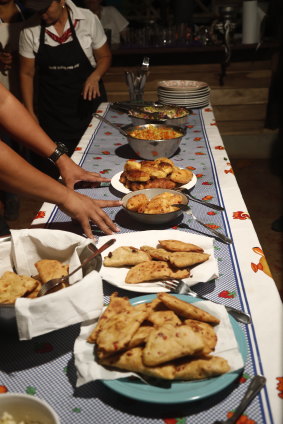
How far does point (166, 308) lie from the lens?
103 cm

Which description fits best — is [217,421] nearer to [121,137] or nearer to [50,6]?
[121,137]

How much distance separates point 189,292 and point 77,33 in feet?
10.3

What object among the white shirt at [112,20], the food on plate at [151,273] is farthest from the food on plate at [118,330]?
the white shirt at [112,20]

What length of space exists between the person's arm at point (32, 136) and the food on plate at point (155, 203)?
384mm

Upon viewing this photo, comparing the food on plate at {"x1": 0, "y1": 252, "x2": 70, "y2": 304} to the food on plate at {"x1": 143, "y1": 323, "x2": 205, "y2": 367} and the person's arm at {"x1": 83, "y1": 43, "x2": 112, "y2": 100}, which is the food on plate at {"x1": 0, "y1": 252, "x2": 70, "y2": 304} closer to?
the food on plate at {"x1": 143, "y1": 323, "x2": 205, "y2": 367}

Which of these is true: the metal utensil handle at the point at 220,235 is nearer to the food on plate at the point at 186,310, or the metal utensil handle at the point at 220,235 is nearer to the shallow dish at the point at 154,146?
the food on plate at the point at 186,310

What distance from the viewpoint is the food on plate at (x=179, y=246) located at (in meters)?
1.32

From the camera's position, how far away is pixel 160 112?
8.95 ft

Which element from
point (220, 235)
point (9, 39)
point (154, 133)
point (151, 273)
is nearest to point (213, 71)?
point (9, 39)

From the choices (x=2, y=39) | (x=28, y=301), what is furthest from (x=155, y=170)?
(x=2, y=39)

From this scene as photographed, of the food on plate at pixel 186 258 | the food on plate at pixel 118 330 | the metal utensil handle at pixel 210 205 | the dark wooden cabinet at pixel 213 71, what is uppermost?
the food on plate at pixel 118 330

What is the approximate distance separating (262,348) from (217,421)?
0.25 metres

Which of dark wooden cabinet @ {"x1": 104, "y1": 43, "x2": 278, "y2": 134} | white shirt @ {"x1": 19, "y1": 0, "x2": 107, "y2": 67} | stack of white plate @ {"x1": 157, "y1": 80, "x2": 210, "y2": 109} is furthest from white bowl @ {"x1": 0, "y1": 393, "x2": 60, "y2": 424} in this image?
dark wooden cabinet @ {"x1": 104, "y1": 43, "x2": 278, "y2": 134}

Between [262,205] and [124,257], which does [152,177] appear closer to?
[124,257]
